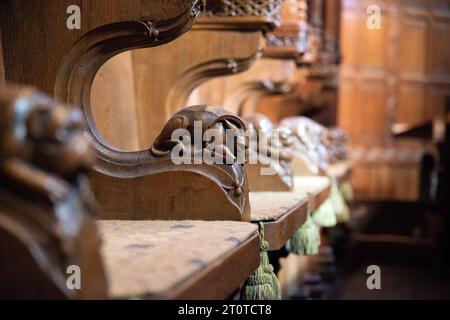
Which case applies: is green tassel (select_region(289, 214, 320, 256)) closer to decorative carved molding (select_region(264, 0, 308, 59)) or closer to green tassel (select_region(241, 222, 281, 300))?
green tassel (select_region(241, 222, 281, 300))

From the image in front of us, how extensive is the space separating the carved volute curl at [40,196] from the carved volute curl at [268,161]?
6.98 ft

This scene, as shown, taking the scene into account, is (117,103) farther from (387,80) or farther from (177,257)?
(387,80)

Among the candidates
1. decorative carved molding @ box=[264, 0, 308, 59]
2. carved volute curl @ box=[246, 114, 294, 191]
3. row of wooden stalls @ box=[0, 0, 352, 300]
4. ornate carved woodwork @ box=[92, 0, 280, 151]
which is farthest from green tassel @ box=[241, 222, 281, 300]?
decorative carved molding @ box=[264, 0, 308, 59]

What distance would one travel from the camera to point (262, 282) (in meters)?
2.13

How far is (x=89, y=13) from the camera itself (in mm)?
2066

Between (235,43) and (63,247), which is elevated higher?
(235,43)

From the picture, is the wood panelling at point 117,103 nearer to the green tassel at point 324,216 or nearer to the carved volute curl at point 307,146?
the green tassel at point 324,216

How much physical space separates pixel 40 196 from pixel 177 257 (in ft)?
1.51

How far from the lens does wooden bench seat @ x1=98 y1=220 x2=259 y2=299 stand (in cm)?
119

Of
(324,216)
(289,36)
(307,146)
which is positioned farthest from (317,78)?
(324,216)

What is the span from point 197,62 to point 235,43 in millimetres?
196

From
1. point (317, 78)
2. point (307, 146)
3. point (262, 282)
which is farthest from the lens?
point (317, 78)

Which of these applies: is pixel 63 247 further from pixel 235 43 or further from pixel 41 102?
pixel 235 43
